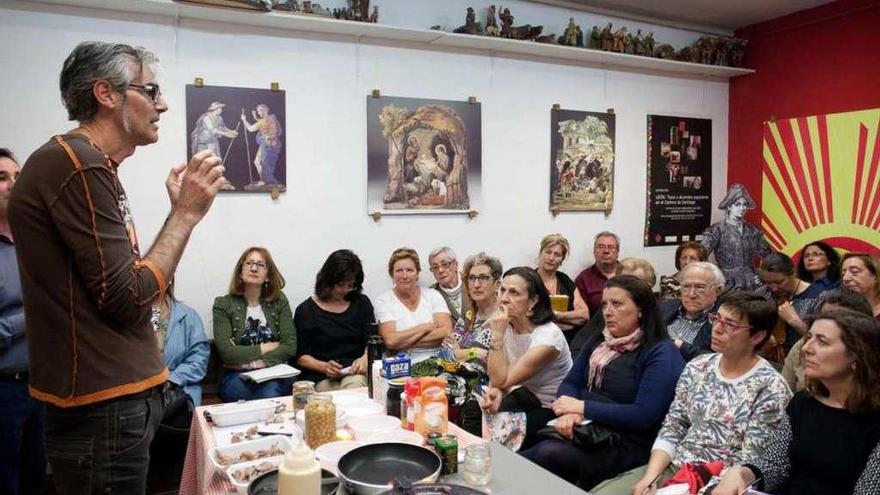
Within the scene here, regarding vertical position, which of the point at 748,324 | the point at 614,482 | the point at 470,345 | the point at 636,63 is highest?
the point at 636,63

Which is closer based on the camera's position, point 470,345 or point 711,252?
point 470,345

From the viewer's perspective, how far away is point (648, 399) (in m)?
2.36

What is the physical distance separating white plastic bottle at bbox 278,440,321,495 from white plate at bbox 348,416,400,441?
0.76 metres

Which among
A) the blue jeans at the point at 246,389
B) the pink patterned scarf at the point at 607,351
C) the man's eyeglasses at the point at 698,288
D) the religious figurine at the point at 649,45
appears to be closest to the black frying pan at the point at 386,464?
the pink patterned scarf at the point at 607,351

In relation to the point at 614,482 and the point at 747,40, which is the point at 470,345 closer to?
the point at 614,482

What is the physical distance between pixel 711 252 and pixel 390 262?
2.74 metres

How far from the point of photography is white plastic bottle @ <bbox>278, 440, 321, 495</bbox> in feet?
3.69

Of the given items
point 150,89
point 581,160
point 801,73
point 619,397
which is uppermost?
point 801,73

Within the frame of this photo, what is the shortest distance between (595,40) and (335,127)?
2054mm

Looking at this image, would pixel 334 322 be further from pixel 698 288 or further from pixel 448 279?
pixel 698 288

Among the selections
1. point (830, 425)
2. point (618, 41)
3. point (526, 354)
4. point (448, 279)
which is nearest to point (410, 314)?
point (448, 279)

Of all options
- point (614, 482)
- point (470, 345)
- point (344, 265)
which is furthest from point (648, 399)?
point (344, 265)

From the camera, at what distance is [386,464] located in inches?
61.9

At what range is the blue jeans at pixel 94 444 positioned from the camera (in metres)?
1.21
